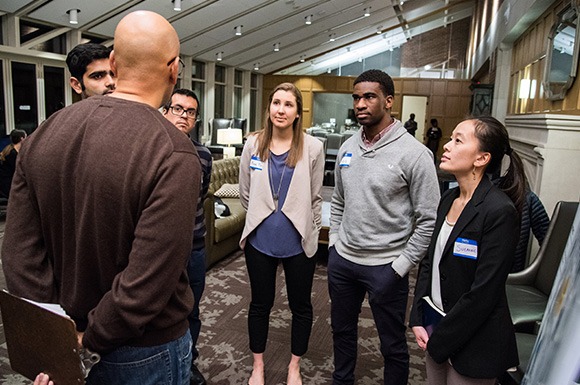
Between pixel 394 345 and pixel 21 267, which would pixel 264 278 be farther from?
pixel 21 267

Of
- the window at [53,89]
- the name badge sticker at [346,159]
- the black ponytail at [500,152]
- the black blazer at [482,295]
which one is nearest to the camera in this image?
the black blazer at [482,295]

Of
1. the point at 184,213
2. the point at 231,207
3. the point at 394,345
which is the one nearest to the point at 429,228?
the point at 394,345

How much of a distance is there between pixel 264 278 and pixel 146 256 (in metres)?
1.33

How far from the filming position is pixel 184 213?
3.02 ft

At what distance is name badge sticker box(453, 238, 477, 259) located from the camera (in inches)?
54.6

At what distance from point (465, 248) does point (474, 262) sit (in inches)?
2.0

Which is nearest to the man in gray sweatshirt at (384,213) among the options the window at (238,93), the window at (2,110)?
the window at (2,110)

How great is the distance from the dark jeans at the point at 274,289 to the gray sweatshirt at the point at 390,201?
27cm

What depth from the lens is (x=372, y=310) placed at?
79.0 inches

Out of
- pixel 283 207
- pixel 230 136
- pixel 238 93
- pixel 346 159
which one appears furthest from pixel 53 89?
pixel 238 93

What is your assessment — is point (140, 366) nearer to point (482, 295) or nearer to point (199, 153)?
point (482, 295)

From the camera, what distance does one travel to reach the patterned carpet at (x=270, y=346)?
8.04 ft

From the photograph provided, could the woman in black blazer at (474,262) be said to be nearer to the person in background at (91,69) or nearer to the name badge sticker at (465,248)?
the name badge sticker at (465,248)

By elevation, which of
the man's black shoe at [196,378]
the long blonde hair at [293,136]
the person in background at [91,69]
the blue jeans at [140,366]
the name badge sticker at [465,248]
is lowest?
the man's black shoe at [196,378]
